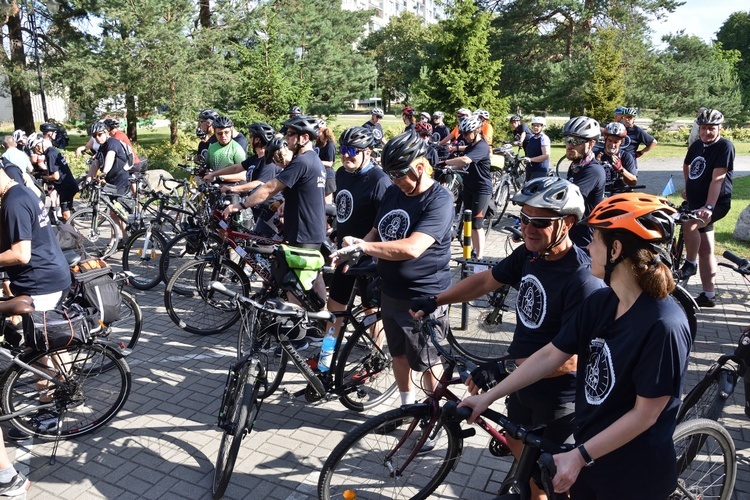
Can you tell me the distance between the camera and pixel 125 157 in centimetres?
950

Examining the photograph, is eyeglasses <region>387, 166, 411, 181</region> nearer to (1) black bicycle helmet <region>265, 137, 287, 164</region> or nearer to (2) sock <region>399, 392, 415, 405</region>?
(2) sock <region>399, 392, 415, 405</region>

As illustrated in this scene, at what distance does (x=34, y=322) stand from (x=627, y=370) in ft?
12.7

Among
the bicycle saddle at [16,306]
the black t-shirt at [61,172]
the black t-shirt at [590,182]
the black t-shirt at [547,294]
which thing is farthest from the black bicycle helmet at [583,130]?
the black t-shirt at [61,172]

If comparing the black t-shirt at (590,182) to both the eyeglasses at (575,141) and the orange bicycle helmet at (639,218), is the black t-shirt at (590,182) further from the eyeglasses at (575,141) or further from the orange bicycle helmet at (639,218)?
the orange bicycle helmet at (639,218)

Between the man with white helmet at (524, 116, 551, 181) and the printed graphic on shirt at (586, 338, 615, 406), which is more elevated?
the man with white helmet at (524, 116, 551, 181)

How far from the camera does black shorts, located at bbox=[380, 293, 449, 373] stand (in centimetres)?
378

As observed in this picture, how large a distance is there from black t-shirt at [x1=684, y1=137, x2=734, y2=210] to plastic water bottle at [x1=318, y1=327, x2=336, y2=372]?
15.3 ft

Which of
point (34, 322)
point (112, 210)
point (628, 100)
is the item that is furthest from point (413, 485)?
point (628, 100)

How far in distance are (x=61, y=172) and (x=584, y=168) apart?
876cm

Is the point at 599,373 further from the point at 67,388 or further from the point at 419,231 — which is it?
the point at 67,388

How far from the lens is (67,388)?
4203mm

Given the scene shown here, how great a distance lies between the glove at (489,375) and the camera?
8.41 ft

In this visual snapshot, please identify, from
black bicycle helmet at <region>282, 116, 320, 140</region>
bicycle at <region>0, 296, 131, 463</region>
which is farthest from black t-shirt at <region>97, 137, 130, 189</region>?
bicycle at <region>0, 296, 131, 463</region>

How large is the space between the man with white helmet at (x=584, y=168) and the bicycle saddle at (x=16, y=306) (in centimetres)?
440
